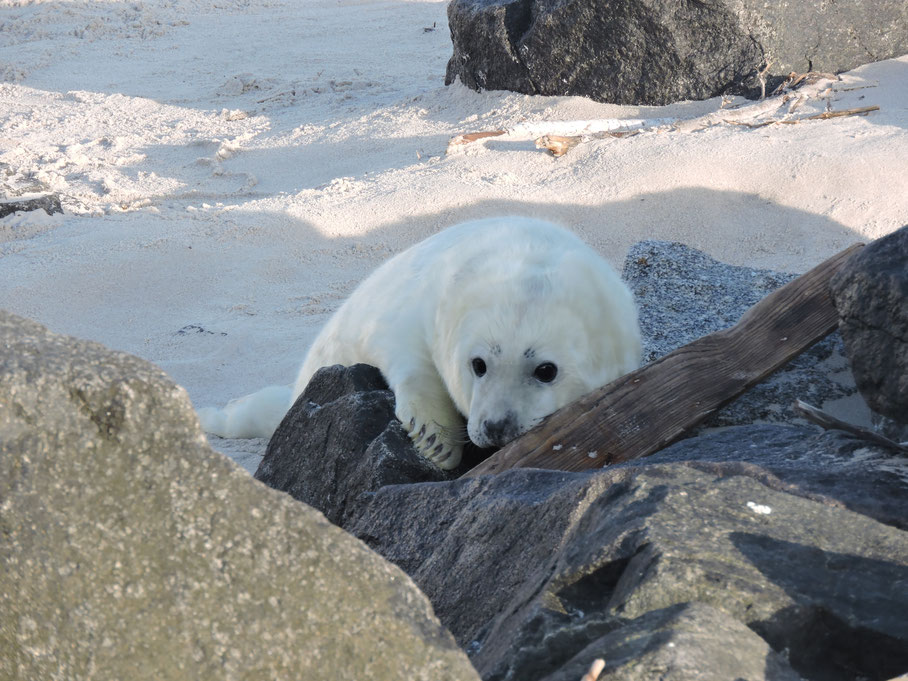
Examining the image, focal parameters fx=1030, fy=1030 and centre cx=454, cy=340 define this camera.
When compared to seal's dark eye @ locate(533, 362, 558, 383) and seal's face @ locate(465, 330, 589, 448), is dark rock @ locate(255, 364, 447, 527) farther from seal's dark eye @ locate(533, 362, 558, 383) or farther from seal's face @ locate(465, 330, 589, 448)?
seal's dark eye @ locate(533, 362, 558, 383)

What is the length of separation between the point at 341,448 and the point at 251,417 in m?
1.45

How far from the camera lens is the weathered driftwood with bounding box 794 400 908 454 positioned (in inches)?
94.0

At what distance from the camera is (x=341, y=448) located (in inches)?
125

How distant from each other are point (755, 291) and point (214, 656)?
375cm

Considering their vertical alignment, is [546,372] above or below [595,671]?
below

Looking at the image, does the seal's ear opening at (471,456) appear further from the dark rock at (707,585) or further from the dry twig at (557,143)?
the dry twig at (557,143)

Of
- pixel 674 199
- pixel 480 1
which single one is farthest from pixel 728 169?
pixel 480 1

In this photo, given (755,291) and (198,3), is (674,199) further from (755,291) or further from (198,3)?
(198,3)

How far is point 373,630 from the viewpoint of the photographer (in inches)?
51.9

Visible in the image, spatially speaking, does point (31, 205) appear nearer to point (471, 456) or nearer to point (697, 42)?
point (697, 42)

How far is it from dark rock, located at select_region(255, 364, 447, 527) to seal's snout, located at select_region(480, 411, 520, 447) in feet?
0.68

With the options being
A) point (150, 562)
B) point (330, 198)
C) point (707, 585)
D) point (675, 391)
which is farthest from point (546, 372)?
point (330, 198)

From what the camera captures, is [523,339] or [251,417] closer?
[523,339]

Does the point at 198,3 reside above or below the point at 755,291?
above
